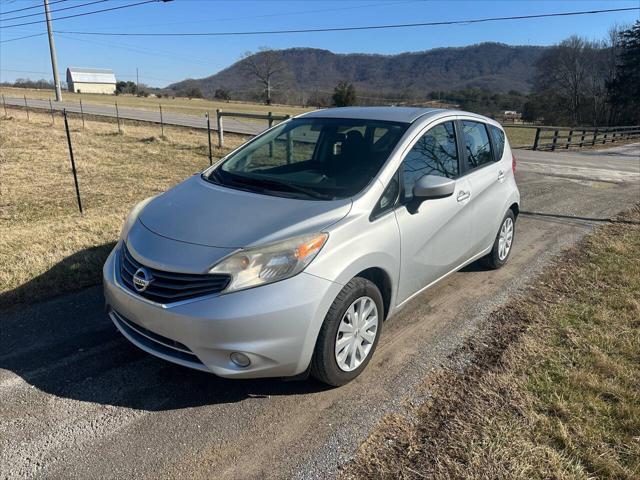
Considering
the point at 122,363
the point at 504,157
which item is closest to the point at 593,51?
the point at 504,157

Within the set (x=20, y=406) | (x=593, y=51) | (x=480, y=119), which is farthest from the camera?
(x=593, y=51)

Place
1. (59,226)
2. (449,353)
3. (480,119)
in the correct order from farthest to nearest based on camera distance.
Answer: (59,226), (480,119), (449,353)

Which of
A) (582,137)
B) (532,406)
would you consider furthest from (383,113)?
(582,137)

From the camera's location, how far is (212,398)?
2.85m

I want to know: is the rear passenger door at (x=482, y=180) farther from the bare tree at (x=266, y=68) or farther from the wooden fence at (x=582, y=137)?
the bare tree at (x=266, y=68)

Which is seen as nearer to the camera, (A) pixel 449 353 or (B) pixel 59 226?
(A) pixel 449 353

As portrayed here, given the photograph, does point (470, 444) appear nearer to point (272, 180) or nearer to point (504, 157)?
point (272, 180)

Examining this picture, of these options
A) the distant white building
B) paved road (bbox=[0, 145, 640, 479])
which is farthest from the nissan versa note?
the distant white building

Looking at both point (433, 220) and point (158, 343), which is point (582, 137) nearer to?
point (433, 220)

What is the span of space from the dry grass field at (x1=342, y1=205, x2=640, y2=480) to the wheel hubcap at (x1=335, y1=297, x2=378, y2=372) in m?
0.44

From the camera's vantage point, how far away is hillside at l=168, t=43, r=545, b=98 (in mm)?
118562

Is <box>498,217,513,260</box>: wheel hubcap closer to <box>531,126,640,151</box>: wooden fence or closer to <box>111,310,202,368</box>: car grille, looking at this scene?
<box>111,310,202,368</box>: car grille

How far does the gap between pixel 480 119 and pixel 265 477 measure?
391 centimetres

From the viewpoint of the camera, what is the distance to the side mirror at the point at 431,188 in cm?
320
